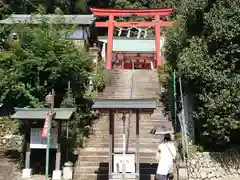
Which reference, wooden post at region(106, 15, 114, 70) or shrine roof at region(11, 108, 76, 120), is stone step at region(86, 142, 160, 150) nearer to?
shrine roof at region(11, 108, 76, 120)

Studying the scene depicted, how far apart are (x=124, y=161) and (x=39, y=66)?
5.05 metres

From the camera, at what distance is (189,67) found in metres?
11.7

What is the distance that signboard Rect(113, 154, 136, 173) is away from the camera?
9.84 meters

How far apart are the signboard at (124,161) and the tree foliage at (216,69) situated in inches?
114

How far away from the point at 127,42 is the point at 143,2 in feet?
18.9

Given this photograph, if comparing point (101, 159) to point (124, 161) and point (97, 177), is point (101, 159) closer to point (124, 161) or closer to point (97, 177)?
point (97, 177)

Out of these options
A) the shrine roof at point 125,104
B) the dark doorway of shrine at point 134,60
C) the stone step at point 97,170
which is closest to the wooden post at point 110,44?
the dark doorway of shrine at point 134,60

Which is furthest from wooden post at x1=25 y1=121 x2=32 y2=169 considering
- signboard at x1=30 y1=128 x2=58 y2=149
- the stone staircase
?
the stone staircase

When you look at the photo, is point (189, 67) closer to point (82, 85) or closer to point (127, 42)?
point (82, 85)

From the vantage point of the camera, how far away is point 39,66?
1286 centimetres

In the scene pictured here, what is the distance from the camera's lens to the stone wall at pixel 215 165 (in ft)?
37.0

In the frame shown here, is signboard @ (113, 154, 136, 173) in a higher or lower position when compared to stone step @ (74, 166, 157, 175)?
higher

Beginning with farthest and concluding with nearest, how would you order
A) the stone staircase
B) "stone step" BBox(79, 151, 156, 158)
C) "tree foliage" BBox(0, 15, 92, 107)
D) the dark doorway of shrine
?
the dark doorway of shrine, "tree foliage" BBox(0, 15, 92, 107), "stone step" BBox(79, 151, 156, 158), the stone staircase

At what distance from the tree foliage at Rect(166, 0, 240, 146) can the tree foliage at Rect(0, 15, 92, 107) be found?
3951 mm
